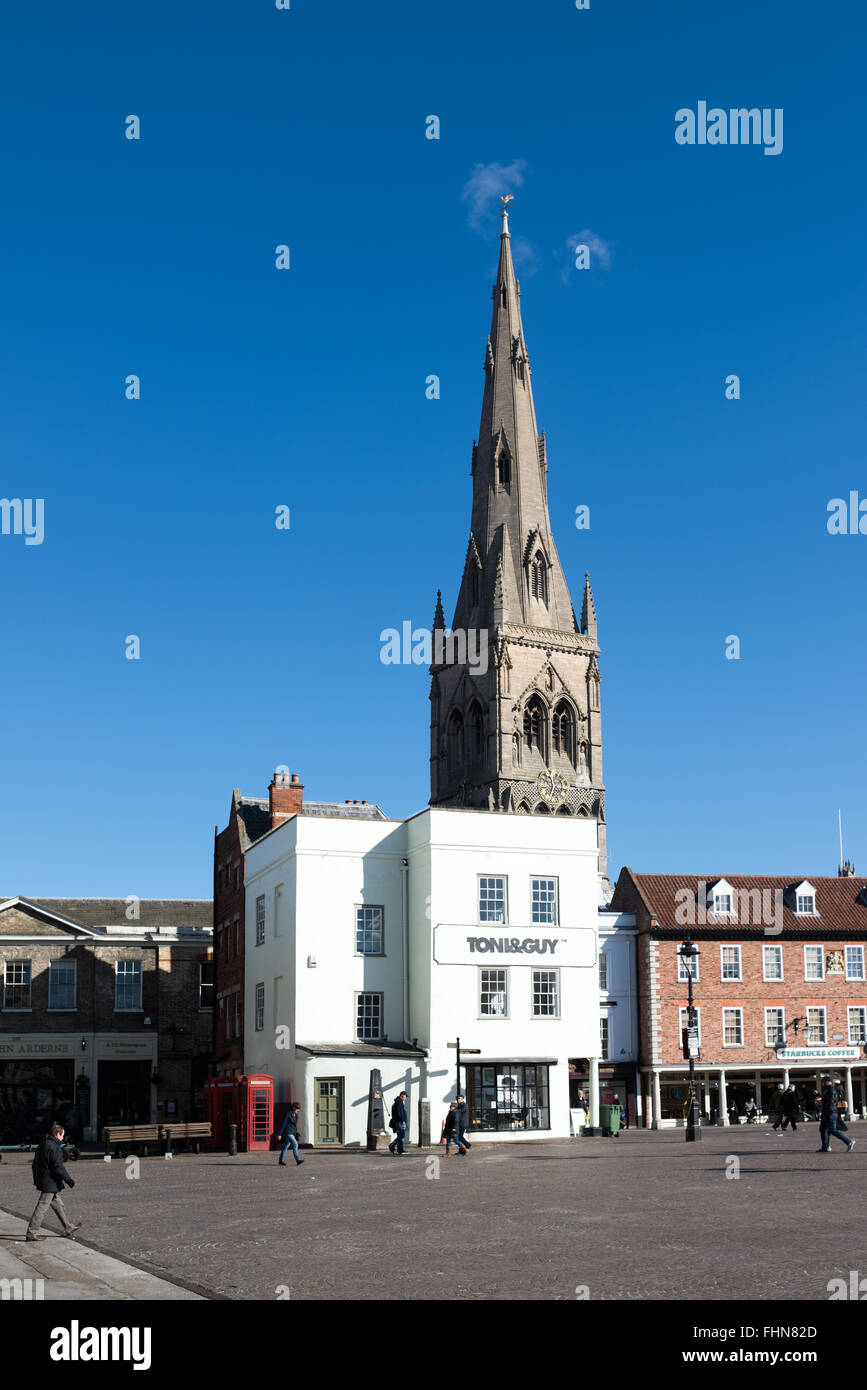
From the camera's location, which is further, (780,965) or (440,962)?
(780,965)

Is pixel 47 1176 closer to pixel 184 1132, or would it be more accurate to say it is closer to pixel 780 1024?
pixel 184 1132

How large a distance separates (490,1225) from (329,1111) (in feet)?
83.1

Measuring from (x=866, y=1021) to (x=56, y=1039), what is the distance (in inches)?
1498

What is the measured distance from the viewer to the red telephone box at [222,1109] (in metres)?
41.8

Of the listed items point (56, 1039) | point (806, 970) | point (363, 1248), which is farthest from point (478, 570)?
point (363, 1248)

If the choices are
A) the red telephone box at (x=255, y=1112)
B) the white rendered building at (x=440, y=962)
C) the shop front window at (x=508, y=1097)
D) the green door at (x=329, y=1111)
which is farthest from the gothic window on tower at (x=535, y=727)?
the red telephone box at (x=255, y=1112)

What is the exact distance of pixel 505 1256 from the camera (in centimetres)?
1575

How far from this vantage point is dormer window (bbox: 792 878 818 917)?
6869 cm

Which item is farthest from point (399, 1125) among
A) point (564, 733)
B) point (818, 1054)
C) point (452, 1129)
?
point (564, 733)

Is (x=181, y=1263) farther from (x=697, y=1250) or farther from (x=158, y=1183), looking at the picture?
(x=158, y=1183)

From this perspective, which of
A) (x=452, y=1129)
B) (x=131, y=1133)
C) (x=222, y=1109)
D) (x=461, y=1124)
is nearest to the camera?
(x=452, y=1129)

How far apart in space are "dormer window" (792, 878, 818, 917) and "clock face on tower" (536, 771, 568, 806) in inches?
1530

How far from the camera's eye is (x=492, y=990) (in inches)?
1821

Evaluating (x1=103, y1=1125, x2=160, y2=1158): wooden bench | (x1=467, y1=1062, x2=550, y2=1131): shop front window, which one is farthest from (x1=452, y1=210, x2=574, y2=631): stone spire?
(x1=103, y1=1125, x2=160, y2=1158): wooden bench
